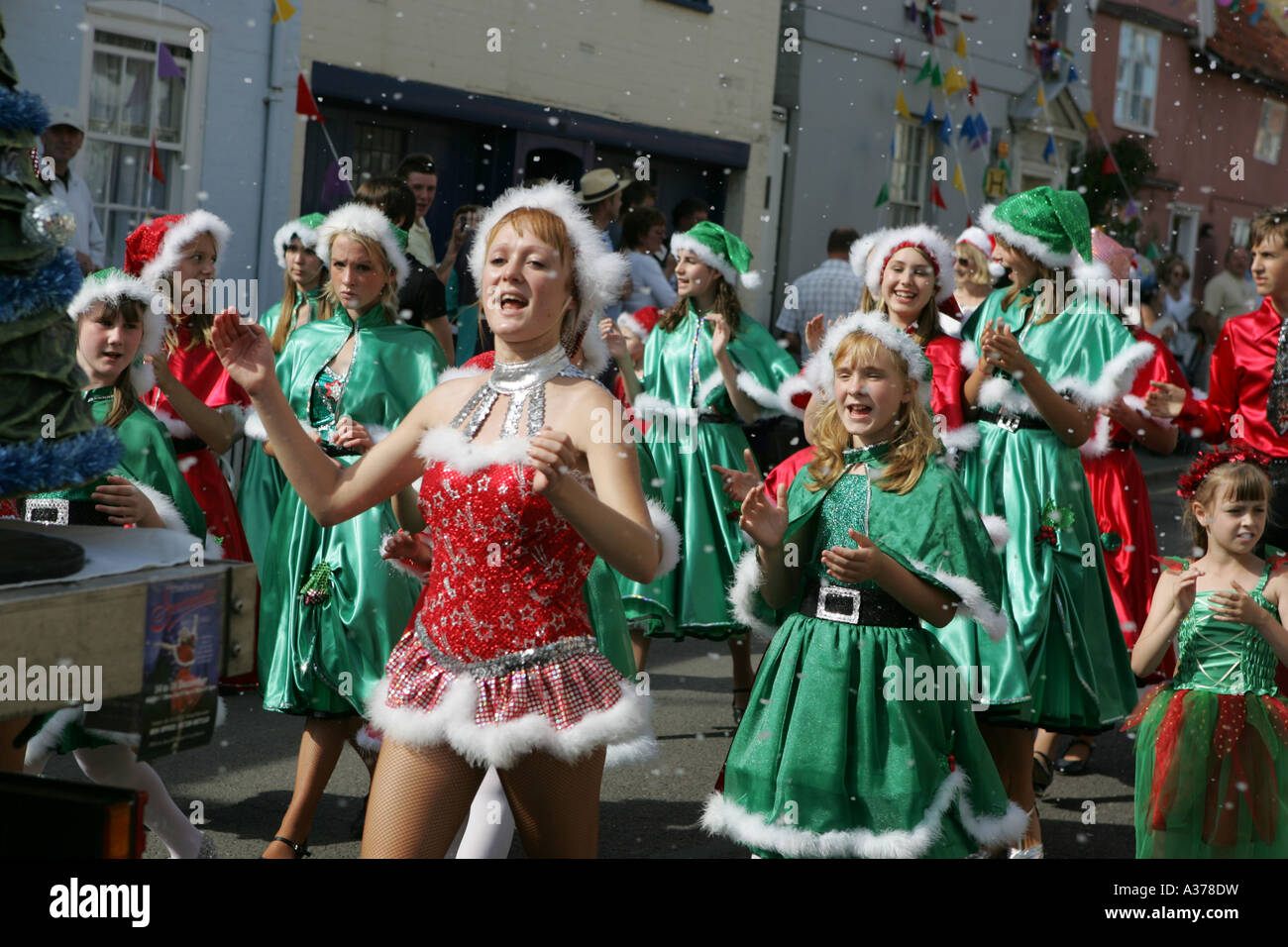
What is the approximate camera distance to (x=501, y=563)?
10.5 feet

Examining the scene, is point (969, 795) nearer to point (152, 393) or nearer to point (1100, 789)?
point (1100, 789)

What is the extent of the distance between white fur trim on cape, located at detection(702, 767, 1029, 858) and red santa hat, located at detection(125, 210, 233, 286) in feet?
10.4

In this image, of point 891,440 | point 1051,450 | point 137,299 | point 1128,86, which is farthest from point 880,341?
point 1128,86

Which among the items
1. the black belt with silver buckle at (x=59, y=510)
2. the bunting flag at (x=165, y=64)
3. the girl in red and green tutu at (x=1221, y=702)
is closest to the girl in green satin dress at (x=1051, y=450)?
the girl in red and green tutu at (x=1221, y=702)

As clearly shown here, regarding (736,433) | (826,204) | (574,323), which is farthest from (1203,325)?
(574,323)

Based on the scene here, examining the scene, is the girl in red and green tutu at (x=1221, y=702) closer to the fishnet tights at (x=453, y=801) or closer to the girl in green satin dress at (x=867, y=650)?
the girl in green satin dress at (x=867, y=650)

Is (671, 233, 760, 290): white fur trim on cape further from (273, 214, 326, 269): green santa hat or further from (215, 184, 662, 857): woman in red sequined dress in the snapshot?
(215, 184, 662, 857): woman in red sequined dress

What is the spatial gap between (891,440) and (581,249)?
1.27 metres

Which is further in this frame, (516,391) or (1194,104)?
(1194,104)

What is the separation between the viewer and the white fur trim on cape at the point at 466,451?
3.19m

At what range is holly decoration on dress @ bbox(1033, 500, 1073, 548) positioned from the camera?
18.4ft

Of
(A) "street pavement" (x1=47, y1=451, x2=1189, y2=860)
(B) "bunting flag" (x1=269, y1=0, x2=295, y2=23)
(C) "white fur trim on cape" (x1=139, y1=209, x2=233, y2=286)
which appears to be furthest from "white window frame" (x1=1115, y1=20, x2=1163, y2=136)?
(C) "white fur trim on cape" (x1=139, y1=209, x2=233, y2=286)

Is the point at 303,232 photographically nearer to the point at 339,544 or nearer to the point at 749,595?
the point at 339,544

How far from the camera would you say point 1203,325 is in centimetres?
1992
